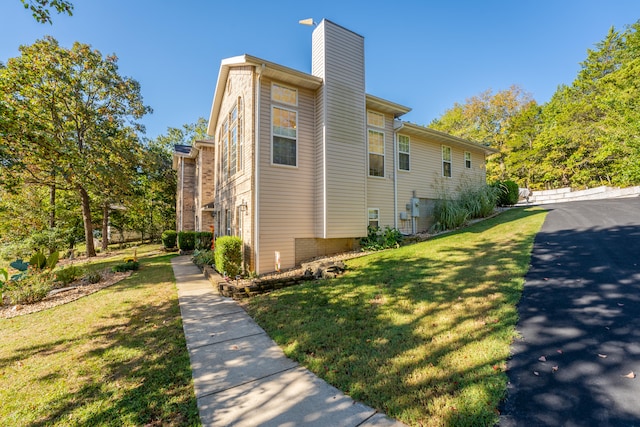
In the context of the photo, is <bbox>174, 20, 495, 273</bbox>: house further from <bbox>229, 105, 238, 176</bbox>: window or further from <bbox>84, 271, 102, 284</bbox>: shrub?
<bbox>84, 271, 102, 284</bbox>: shrub

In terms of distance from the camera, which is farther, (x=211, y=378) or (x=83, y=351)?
(x=83, y=351)

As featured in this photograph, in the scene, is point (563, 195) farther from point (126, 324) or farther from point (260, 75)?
point (126, 324)

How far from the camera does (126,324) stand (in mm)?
5062

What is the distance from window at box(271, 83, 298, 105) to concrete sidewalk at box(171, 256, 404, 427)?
6763mm

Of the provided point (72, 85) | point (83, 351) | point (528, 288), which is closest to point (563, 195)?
point (528, 288)

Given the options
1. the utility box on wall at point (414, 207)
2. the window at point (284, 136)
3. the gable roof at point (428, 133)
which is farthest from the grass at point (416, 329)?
the gable roof at point (428, 133)

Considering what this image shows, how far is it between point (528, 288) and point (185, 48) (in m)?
14.6

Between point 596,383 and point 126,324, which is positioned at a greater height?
point 596,383

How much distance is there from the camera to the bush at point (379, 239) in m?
9.53

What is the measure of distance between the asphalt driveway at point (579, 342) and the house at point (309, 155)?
5.44 m

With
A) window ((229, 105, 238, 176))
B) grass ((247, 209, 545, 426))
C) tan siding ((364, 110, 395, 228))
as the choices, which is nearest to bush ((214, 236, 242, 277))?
grass ((247, 209, 545, 426))

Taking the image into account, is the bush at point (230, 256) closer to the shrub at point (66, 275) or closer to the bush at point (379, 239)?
the bush at point (379, 239)

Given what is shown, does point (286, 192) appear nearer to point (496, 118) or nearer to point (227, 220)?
point (227, 220)

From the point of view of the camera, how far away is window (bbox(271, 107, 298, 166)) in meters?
8.48
